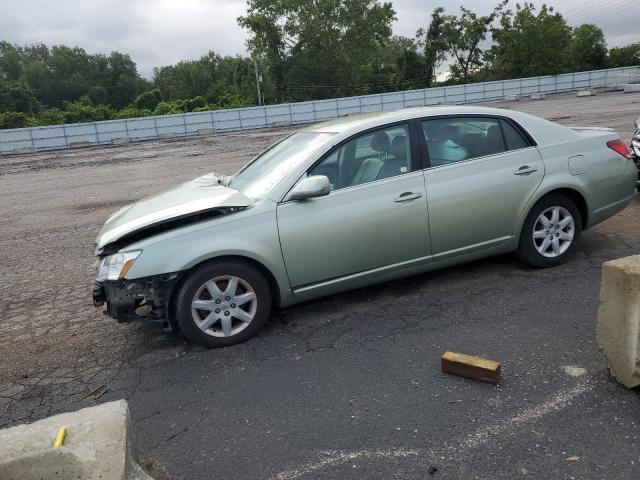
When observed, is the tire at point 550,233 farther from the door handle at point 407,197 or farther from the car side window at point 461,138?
the door handle at point 407,197

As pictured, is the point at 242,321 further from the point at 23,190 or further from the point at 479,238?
Answer: the point at 23,190

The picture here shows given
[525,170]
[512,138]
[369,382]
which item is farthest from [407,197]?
[369,382]

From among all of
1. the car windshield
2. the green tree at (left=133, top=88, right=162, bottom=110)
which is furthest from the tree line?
the car windshield

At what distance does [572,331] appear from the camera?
12.6 feet

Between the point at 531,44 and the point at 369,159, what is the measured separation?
221 ft

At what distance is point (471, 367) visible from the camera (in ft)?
10.9

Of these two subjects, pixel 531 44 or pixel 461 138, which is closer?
pixel 461 138

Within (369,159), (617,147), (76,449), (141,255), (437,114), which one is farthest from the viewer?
(617,147)

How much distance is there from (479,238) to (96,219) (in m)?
7.11

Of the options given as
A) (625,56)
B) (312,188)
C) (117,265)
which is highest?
(625,56)

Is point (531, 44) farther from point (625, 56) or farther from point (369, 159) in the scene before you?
point (369, 159)

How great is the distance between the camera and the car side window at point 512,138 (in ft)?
16.3

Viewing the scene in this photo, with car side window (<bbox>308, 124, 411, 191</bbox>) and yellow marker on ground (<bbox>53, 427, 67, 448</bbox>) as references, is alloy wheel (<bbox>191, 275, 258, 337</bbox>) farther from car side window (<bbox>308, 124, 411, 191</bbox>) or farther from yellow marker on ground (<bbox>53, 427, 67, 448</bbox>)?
yellow marker on ground (<bbox>53, 427, 67, 448</bbox>)

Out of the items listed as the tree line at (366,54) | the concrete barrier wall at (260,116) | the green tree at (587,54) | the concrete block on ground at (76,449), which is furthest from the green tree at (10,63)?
the concrete block on ground at (76,449)
